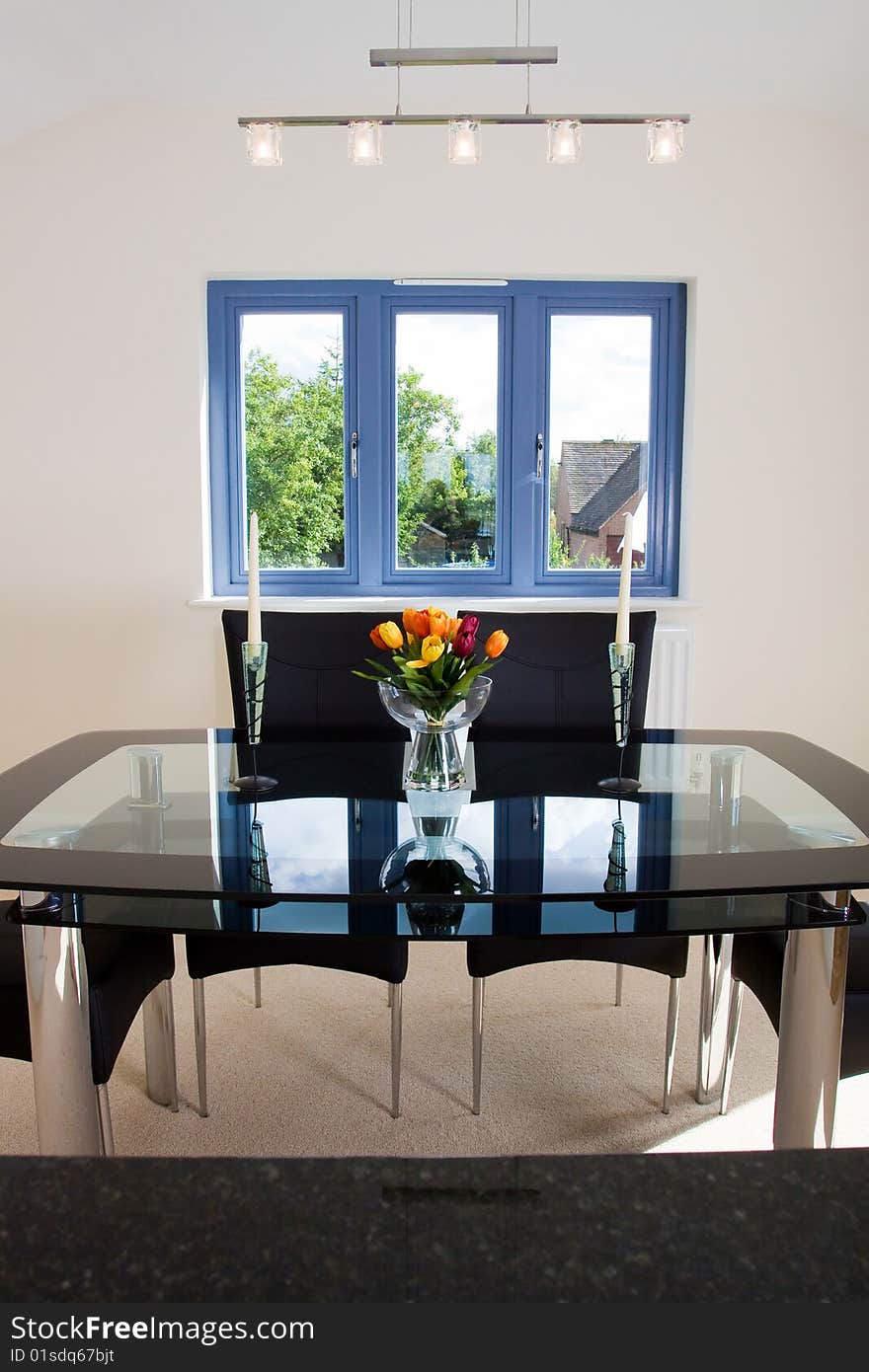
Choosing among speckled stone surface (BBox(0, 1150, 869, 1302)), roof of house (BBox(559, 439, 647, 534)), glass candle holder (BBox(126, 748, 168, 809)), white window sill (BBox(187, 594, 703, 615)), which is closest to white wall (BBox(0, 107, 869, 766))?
white window sill (BBox(187, 594, 703, 615))

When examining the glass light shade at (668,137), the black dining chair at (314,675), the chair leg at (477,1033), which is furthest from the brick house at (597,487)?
the chair leg at (477,1033)

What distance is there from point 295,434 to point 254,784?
2367mm

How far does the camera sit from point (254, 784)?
1.98 m

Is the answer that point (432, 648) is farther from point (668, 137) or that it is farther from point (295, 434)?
point (295, 434)

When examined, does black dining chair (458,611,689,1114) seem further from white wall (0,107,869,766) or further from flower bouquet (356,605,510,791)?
white wall (0,107,869,766)

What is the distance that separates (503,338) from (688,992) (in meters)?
2.41

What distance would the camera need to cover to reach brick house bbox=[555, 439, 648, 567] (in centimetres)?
407

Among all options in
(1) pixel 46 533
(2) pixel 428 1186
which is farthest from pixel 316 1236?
(1) pixel 46 533

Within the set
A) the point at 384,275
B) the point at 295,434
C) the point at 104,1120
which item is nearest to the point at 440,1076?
the point at 104,1120

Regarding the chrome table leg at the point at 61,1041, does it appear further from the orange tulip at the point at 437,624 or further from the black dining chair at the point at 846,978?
the black dining chair at the point at 846,978

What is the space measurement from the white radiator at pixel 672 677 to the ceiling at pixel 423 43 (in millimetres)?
1797

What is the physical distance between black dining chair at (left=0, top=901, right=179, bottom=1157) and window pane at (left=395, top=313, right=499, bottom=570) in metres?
2.39

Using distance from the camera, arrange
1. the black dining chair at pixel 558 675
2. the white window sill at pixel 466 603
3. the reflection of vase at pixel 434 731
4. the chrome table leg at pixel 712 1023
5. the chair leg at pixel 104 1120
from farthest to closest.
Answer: the white window sill at pixel 466 603, the black dining chair at pixel 558 675, the chrome table leg at pixel 712 1023, the reflection of vase at pixel 434 731, the chair leg at pixel 104 1120

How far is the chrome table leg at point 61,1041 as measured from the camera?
5.40 ft
